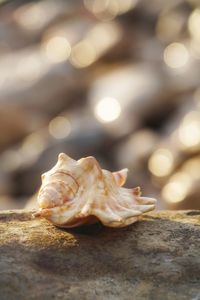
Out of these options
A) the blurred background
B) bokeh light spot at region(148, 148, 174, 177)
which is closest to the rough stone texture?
the blurred background

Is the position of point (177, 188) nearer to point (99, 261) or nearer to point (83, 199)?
point (83, 199)

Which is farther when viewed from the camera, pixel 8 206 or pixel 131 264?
pixel 8 206

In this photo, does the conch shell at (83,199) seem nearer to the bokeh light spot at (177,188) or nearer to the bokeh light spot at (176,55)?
the bokeh light spot at (177,188)

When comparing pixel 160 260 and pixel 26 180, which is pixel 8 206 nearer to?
pixel 26 180

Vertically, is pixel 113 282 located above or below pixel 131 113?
below

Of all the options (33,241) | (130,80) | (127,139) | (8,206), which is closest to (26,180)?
(8,206)

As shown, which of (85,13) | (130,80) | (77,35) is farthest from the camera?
(85,13)

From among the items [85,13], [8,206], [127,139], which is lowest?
[8,206]

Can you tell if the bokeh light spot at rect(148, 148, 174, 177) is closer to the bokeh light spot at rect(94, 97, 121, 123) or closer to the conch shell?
the bokeh light spot at rect(94, 97, 121, 123)
